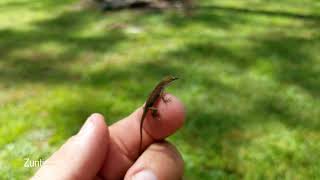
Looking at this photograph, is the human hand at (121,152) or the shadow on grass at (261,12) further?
the shadow on grass at (261,12)

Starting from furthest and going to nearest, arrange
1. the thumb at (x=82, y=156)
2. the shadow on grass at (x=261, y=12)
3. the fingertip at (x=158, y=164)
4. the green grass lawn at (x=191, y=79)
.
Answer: the shadow on grass at (x=261, y=12) < the green grass lawn at (x=191, y=79) < the fingertip at (x=158, y=164) < the thumb at (x=82, y=156)

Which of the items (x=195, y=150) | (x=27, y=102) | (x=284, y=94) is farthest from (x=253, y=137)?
(x=27, y=102)

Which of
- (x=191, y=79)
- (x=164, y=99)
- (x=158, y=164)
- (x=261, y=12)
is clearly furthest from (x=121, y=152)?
(x=261, y=12)

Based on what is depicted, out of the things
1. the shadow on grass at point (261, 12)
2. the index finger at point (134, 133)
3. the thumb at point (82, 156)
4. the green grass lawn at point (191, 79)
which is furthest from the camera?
the shadow on grass at point (261, 12)

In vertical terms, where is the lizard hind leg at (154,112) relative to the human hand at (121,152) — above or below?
above

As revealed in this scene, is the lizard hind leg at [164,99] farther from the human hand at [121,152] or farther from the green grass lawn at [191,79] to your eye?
the green grass lawn at [191,79]

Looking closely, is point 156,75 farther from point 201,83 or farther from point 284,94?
point 284,94

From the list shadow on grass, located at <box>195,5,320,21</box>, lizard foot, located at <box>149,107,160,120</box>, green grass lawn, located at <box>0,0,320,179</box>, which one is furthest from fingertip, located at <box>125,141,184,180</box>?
shadow on grass, located at <box>195,5,320,21</box>

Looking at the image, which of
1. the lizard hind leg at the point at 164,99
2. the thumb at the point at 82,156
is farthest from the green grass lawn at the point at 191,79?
the thumb at the point at 82,156
